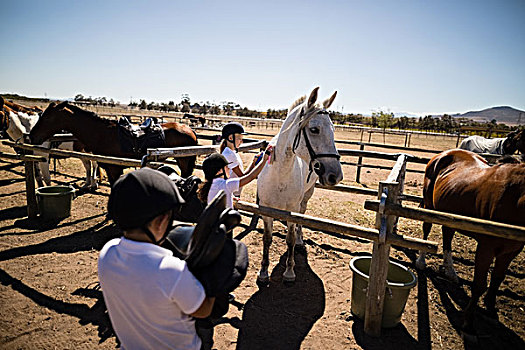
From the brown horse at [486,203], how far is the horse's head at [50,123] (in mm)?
7045

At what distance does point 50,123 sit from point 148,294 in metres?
6.27

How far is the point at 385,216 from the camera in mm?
2441

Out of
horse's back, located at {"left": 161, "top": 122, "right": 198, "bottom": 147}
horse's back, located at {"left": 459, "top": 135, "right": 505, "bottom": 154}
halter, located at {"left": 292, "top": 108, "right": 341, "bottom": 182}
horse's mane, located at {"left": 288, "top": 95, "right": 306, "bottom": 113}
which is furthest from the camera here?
horse's back, located at {"left": 459, "top": 135, "right": 505, "bottom": 154}

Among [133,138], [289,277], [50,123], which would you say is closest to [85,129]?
[50,123]

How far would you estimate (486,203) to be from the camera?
2.93 m

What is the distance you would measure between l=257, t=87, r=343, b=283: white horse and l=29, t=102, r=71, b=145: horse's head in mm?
4870

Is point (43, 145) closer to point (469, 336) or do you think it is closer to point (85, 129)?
point (85, 129)

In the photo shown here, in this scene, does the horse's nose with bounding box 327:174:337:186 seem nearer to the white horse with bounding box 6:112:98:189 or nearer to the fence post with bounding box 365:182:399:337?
the fence post with bounding box 365:182:399:337

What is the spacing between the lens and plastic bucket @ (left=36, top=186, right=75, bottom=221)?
16.6 ft

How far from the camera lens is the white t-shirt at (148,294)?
1.07 metres

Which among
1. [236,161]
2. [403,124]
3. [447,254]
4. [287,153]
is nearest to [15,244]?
[236,161]

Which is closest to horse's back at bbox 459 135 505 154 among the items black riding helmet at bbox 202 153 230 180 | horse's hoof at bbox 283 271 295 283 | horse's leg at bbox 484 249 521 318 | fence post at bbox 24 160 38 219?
horse's leg at bbox 484 249 521 318

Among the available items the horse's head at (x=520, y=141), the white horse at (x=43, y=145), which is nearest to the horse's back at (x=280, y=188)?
the white horse at (x=43, y=145)

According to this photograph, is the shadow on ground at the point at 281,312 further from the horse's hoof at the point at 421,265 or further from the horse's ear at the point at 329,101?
the horse's ear at the point at 329,101
